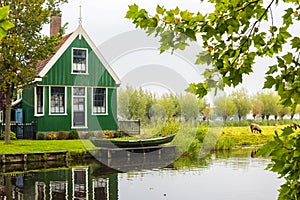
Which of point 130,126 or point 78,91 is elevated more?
point 78,91

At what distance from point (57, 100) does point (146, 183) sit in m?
10.8

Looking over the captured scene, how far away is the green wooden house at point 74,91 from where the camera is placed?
20.9m

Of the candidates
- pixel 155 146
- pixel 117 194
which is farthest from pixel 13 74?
pixel 117 194

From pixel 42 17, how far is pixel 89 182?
798cm

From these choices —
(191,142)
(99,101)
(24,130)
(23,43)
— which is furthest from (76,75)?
(191,142)

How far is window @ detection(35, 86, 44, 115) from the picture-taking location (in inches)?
821

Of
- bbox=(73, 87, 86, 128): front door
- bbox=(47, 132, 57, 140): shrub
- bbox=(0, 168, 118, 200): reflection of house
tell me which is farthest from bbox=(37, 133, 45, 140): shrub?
bbox=(0, 168, 118, 200): reflection of house

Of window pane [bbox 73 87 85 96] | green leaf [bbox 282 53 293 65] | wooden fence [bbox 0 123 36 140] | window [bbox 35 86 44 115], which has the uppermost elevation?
window pane [bbox 73 87 85 96]

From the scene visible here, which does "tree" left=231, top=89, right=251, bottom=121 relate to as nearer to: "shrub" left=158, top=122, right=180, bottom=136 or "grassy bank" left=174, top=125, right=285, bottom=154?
"grassy bank" left=174, top=125, right=285, bottom=154

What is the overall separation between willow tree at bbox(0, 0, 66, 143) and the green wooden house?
3.18 m

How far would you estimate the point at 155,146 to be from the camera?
58.9 feet

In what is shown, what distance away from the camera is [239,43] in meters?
2.35

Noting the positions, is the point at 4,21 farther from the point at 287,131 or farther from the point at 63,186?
the point at 63,186

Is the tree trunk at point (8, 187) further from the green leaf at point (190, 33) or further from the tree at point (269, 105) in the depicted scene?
the tree at point (269, 105)
